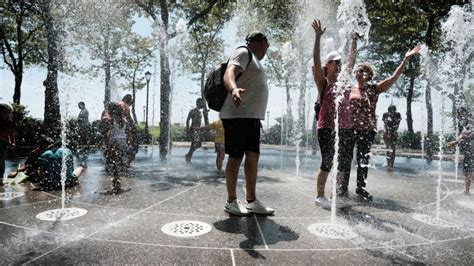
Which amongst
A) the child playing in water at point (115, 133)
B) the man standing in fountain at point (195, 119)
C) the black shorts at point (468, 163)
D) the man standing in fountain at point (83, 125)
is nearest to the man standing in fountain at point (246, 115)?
the child playing in water at point (115, 133)

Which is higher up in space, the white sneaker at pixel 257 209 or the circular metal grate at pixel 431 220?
the white sneaker at pixel 257 209

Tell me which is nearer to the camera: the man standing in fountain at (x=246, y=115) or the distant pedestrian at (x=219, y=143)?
the man standing in fountain at (x=246, y=115)

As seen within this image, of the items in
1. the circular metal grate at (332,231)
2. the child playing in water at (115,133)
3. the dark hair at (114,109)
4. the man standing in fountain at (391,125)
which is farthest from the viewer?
the man standing in fountain at (391,125)

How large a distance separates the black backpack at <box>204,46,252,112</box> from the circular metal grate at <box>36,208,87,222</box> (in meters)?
1.81

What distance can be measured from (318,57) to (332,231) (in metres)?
1.84

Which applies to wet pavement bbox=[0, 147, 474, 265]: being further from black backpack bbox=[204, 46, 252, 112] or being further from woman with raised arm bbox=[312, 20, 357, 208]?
black backpack bbox=[204, 46, 252, 112]

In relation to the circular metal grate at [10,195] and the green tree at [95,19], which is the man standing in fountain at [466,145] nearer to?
the circular metal grate at [10,195]

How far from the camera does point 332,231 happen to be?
329 cm

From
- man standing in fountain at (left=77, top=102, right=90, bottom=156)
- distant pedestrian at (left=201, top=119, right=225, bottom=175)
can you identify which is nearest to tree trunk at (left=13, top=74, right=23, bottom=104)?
man standing in fountain at (left=77, top=102, right=90, bottom=156)

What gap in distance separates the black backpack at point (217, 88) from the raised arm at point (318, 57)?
80 cm

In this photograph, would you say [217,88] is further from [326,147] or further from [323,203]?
[323,203]

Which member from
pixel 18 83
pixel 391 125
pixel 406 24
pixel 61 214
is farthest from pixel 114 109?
pixel 18 83

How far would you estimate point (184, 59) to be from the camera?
32.8 m

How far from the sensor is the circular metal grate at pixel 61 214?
359cm
